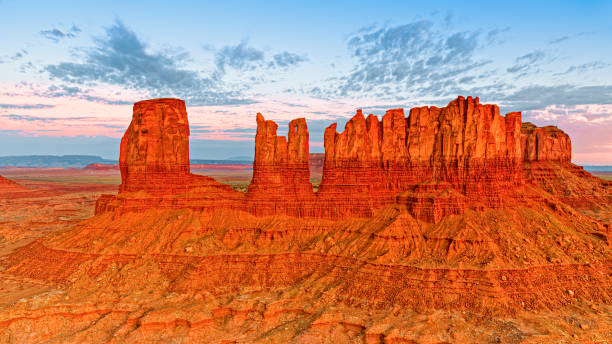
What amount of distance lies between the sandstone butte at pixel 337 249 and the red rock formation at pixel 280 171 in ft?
0.59

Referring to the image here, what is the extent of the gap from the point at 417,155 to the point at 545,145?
85.9m

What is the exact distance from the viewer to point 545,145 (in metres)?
101

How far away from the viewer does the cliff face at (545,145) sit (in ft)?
331

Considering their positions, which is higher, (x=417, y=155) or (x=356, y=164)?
(x=417, y=155)

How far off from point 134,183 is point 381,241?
108ft

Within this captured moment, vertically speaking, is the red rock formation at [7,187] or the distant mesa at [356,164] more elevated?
the distant mesa at [356,164]

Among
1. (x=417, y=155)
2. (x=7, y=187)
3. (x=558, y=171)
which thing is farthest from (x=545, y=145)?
(x=7, y=187)

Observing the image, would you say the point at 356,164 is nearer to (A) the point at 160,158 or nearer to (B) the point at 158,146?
(A) the point at 160,158

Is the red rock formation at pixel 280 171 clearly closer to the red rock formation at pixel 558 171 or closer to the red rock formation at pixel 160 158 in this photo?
the red rock formation at pixel 160 158

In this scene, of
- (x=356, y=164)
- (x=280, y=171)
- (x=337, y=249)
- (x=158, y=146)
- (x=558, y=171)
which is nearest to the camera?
(x=337, y=249)

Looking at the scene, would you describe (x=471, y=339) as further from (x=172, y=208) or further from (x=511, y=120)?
(x=172, y=208)

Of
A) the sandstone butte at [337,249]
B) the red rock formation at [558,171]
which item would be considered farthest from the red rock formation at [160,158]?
the red rock formation at [558,171]

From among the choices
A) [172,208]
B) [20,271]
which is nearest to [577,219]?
[172,208]

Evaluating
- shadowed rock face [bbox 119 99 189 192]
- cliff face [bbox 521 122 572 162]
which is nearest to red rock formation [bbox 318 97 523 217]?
shadowed rock face [bbox 119 99 189 192]
